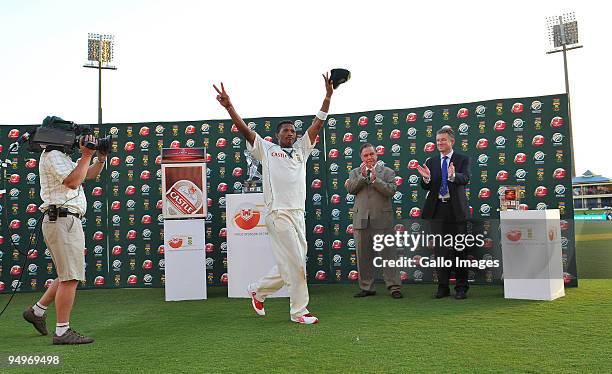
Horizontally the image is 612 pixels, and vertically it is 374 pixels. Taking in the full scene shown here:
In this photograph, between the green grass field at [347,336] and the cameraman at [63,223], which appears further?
the cameraman at [63,223]

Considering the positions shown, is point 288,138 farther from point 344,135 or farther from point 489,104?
point 489,104

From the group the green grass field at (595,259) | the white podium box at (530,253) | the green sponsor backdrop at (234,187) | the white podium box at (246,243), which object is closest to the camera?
the white podium box at (530,253)

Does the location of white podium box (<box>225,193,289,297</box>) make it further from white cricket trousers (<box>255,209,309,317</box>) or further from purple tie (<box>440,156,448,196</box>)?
purple tie (<box>440,156,448,196</box>)

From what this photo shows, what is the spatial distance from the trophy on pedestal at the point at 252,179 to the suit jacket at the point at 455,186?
214cm

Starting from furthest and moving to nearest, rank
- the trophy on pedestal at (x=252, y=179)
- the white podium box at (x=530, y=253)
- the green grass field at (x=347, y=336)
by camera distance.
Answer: the trophy on pedestal at (x=252, y=179) < the white podium box at (x=530, y=253) < the green grass field at (x=347, y=336)

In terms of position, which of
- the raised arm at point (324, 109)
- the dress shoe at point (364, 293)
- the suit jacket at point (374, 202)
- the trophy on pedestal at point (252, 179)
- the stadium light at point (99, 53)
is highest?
the stadium light at point (99, 53)

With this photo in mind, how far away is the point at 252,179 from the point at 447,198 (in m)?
2.48

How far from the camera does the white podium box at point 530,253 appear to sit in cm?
533

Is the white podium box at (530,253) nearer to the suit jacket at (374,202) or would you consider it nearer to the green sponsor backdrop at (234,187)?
the green sponsor backdrop at (234,187)

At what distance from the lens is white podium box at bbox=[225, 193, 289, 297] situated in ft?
20.2

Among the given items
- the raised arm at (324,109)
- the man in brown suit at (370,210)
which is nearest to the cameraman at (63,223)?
the raised arm at (324,109)

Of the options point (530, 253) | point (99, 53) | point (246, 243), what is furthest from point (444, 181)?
point (99, 53)

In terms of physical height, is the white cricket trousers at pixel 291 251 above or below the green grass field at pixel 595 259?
above

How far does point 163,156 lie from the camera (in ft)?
20.9
